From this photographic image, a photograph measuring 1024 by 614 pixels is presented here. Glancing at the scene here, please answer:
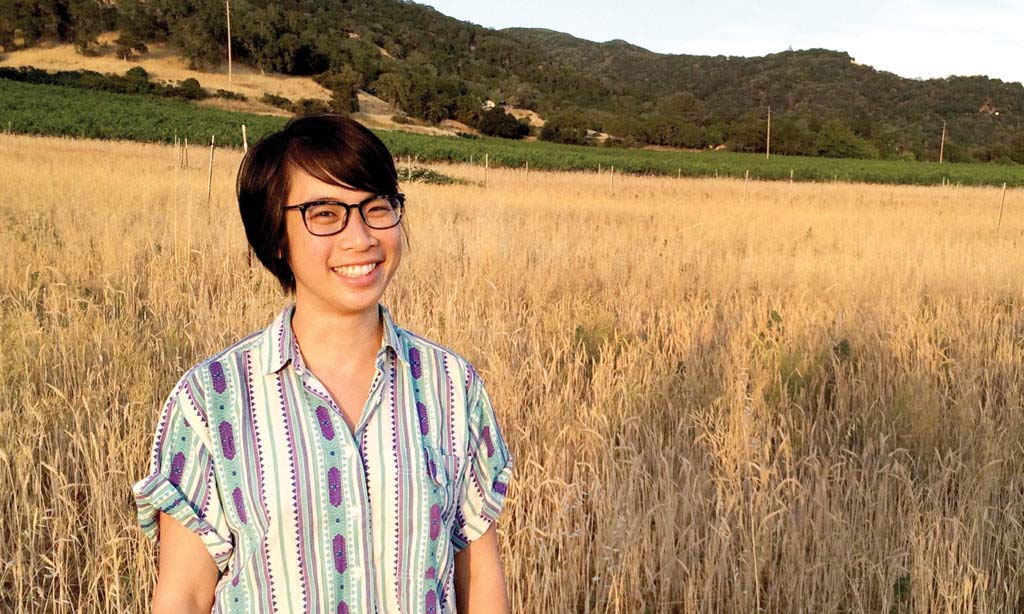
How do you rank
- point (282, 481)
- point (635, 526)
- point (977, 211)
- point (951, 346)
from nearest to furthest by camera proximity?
point (282, 481)
point (635, 526)
point (951, 346)
point (977, 211)

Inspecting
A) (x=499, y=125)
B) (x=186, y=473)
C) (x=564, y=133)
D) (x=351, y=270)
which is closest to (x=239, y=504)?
(x=186, y=473)

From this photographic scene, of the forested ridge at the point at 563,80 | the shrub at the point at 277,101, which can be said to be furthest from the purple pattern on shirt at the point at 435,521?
the shrub at the point at 277,101

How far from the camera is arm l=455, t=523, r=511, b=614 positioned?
62.9 inches

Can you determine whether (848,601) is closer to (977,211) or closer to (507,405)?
(507,405)

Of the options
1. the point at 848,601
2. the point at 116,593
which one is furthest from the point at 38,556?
the point at 848,601

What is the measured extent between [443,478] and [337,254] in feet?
1.38

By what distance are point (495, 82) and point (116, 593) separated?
399ft

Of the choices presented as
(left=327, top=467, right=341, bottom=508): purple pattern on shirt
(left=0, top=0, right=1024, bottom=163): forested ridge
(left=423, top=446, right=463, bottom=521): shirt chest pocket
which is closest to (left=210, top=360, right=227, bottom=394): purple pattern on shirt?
(left=327, top=467, right=341, bottom=508): purple pattern on shirt

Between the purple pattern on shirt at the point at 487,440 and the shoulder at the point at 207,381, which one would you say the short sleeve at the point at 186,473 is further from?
the purple pattern on shirt at the point at 487,440

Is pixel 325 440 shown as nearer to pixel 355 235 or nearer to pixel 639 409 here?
pixel 355 235

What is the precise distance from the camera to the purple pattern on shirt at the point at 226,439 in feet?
4.53

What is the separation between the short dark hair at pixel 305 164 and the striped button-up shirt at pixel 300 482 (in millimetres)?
205

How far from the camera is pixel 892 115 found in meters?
117

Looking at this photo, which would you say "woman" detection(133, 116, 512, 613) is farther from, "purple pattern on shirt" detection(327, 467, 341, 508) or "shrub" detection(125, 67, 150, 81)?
"shrub" detection(125, 67, 150, 81)
